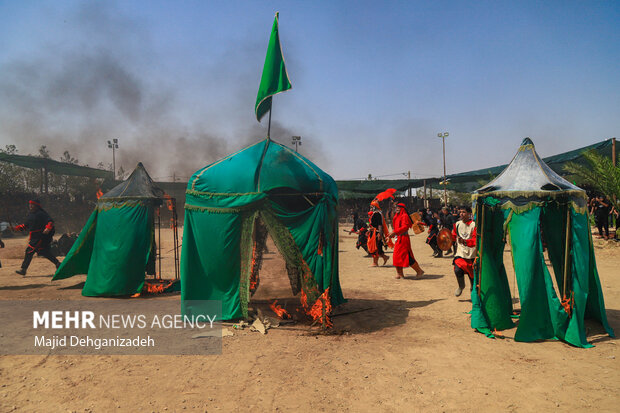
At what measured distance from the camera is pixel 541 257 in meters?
5.24

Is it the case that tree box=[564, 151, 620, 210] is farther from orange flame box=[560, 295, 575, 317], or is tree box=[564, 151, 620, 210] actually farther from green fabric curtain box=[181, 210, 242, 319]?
green fabric curtain box=[181, 210, 242, 319]

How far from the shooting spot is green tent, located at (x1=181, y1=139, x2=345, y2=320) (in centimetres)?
593

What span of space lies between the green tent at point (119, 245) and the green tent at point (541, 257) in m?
6.31

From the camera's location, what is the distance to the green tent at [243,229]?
5.93 meters

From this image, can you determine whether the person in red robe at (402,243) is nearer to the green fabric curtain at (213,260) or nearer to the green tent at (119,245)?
the green fabric curtain at (213,260)


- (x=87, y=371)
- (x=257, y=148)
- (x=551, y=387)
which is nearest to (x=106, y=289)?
(x=87, y=371)

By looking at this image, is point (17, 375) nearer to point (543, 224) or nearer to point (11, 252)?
point (543, 224)

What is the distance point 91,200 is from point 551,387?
30.1 m

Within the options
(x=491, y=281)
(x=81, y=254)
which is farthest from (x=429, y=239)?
(x=81, y=254)

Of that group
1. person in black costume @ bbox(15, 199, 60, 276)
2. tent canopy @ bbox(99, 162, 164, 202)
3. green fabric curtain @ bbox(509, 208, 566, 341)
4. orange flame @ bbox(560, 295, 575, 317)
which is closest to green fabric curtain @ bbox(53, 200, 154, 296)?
tent canopy @ bbox(99, 162, 164, 202)

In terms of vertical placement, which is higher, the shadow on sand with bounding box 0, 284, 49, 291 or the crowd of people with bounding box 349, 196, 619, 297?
the crowd of people with bounding box 349, 196, 619, 297

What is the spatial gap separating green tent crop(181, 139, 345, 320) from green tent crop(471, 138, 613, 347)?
2.40 metres

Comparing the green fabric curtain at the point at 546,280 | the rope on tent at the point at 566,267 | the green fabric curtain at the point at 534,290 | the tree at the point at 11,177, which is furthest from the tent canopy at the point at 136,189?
the tree at the point at 11,177

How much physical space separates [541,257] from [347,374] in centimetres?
314
